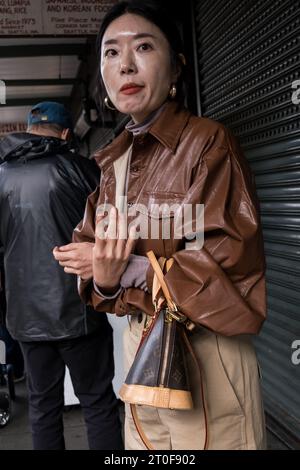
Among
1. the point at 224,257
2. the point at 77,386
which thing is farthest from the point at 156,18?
the point at 77,386

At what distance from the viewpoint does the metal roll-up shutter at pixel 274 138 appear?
256 cm

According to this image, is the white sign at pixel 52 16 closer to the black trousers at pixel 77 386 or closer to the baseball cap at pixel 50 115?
the baseball cap at pixel 50 115

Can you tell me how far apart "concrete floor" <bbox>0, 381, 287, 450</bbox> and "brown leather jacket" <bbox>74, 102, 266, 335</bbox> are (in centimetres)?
203

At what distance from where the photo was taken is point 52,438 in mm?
2783

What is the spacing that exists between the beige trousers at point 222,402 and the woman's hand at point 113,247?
0.32 meters

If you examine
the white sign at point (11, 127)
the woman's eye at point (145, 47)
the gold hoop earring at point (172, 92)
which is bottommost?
the gold hoop earring at point (172, 92)

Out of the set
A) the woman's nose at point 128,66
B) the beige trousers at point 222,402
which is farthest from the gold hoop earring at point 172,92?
the beige trousers at point 222,402

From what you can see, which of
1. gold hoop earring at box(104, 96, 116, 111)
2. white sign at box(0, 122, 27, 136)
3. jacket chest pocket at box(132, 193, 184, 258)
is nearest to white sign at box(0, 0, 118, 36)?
gold hoop earring at box(104, 96, 116, 111)

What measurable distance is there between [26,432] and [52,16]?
3.64 meters

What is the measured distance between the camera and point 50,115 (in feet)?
9.24

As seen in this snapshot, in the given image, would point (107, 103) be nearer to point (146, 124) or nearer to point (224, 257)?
point (146, 124)

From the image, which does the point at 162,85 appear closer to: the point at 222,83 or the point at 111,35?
the point at 111,35

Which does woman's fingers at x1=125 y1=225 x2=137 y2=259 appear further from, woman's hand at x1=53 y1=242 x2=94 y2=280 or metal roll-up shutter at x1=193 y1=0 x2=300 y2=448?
metal roll-up shutter at x1=193 y1=0 x2=300 y2=448

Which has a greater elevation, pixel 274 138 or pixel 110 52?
pixel 110 52
